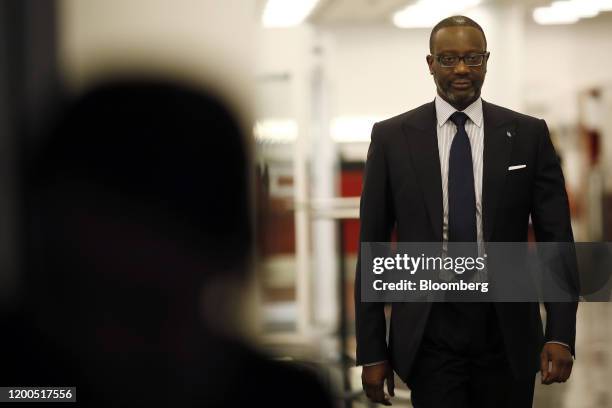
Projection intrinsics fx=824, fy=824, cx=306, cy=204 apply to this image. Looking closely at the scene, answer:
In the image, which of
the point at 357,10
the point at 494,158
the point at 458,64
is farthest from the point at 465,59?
the point at 357,10

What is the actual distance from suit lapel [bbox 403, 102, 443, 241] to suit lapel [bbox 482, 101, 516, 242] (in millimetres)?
86

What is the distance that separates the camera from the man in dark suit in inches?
59.7

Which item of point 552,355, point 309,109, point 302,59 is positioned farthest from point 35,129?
point 309,109

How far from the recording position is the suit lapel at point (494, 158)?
1.55 meters

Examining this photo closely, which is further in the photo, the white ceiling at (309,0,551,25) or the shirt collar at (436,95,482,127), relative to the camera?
the white ceiling at (309,0,551,25)

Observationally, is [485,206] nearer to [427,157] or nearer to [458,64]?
[427,157]

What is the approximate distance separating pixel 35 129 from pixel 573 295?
3.59ft

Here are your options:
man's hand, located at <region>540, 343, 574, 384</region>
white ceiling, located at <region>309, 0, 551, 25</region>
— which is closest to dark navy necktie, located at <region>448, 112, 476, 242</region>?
man's hand, located at <region>540, 343, 574, 384</region>

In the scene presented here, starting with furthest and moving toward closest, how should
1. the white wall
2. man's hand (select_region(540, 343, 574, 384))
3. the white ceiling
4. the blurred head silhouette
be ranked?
the white ceiling, man's hand (select_region(540, 343, 574, 384)), the white wall, the blurred head silhouette

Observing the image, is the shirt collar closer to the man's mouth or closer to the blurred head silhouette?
the man's mouth

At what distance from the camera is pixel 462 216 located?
157 centimetres

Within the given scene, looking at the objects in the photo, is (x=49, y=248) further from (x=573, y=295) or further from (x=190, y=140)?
(x=573, y=295)

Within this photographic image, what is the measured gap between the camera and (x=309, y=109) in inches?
173

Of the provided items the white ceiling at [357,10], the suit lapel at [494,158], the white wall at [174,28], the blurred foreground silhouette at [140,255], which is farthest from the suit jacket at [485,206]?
the white ceiling at [357,10]
